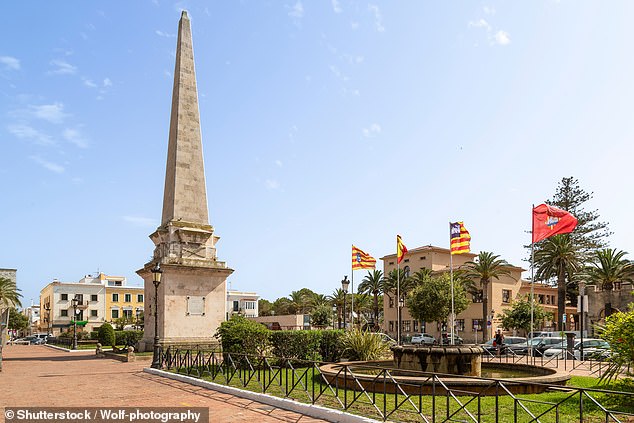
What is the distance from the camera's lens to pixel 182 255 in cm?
2756

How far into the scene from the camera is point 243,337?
65.8 feet

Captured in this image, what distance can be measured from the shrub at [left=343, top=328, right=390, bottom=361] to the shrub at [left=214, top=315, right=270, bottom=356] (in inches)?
138

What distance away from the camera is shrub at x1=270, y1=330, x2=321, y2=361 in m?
22.1

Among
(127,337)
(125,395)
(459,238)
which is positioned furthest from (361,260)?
(125,395)

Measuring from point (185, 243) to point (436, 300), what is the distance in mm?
32932

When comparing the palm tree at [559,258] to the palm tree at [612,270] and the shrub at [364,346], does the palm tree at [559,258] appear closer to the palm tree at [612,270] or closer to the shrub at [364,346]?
the palm tree at [612,270]

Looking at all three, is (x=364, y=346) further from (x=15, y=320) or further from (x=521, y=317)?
(x=15, y=320)

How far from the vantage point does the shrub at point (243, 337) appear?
19906 millimetres

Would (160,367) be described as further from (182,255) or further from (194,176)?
(194,176)

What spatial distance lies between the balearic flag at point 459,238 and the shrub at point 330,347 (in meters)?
12.0

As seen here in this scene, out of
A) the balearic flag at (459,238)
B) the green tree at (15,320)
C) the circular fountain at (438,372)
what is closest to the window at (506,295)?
the balearic flag at (459,238)

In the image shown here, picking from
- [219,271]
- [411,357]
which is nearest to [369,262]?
[219,271]

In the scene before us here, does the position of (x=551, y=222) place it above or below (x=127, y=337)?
above

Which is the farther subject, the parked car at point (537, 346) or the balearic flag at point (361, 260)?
the balearic flag at point (361, 260)
